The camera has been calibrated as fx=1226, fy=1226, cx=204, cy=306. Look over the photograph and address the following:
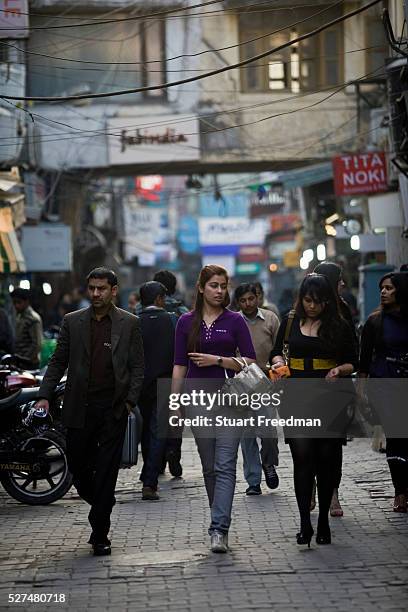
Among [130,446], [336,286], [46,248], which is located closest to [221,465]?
[130,446]

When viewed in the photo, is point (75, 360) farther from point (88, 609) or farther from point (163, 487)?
point (163, 487)

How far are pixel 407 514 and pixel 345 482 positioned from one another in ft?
5.83

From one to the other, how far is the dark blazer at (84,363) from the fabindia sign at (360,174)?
1351 centimetres

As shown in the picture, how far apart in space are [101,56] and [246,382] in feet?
62.4

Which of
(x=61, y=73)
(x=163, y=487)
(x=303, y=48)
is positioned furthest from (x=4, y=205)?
(x=163, y=487)

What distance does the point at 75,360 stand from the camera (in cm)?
813

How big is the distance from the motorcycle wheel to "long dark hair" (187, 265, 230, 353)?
2.56m

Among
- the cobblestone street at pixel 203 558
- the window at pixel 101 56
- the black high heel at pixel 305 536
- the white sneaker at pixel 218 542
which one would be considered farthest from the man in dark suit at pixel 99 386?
the window at pixel 101 56

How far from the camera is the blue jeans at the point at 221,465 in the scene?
7.90 metres

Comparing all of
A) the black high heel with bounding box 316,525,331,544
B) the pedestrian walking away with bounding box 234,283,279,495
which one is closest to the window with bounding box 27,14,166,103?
the pedestrian walking away with bounding box 234,283,279,495

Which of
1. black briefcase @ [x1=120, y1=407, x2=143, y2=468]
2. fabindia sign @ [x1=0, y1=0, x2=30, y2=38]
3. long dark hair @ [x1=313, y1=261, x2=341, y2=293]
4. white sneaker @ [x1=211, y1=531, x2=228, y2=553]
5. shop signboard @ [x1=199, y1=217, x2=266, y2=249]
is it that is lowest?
white sneaker @ [x1=211, y1=531, x2=228, y2=553]

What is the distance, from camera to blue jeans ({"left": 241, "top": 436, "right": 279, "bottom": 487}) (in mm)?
10391

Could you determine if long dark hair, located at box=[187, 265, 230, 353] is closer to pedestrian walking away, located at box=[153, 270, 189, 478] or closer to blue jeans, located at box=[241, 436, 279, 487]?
blue jeans, located at box=[241, 436, 279, 487]

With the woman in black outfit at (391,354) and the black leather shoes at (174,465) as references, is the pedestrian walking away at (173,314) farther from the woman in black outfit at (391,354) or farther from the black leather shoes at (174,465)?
the woman in black outfit at (391,354)
